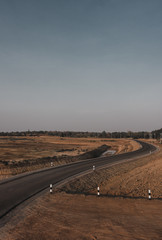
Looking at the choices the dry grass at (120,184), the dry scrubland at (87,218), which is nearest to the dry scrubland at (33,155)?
the dry grass at (120,184)

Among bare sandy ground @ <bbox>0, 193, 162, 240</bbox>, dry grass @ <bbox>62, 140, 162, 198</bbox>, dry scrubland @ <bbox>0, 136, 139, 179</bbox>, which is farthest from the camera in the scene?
dry scrubland @ <bbox>0, 136, 139, 179</bbox>

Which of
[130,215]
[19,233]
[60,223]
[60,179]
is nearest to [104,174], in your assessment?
[60,179]

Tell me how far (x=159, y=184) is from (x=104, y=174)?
721 centimetres

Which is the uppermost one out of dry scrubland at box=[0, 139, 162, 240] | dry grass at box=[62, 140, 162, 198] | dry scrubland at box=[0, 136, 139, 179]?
dry scrubland at box=[0, 139, 162, 240]

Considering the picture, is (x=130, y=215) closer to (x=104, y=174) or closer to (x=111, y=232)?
(x=111, y=232)

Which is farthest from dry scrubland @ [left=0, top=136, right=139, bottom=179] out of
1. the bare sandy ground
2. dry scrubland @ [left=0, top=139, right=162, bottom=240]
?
the bare sandy ground

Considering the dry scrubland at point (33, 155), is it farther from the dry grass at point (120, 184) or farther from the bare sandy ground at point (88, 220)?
the bare sandy ground at point (88, 220)

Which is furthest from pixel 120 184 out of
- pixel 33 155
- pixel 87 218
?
pixel 33 155

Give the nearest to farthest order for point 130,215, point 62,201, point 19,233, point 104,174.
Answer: point 19,233, point 130,215, point 62,201, point 104,174

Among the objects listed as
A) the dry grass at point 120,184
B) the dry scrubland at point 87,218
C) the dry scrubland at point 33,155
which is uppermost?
the dry scrubland at point 87,218

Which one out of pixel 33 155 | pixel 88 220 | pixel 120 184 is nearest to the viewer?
pixel 88 220

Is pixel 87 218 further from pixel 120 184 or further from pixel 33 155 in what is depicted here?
pixel 33 155

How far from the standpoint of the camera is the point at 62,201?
12.6 meters

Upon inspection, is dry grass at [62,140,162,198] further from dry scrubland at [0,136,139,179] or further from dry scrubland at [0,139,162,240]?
dry scrubland at [0,136,139,179]
